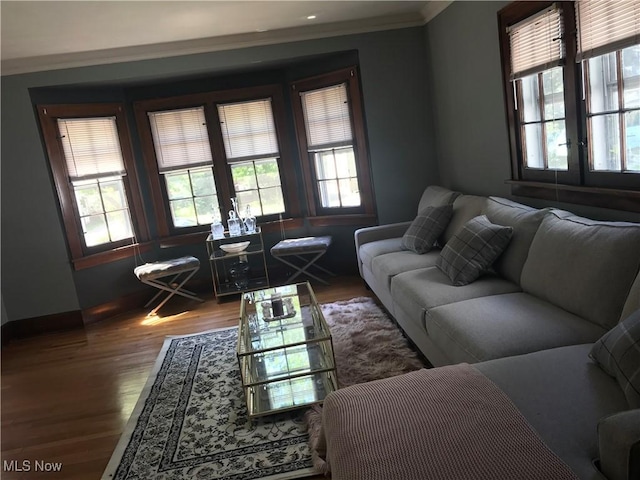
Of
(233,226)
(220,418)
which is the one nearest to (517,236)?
(220,418)

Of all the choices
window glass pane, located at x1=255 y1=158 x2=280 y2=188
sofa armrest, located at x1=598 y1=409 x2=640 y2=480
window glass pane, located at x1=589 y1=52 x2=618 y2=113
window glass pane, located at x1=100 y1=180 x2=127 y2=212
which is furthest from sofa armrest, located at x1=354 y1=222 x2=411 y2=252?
sofa armrest, located at x1=598 y1=409 x2=640 y2=480

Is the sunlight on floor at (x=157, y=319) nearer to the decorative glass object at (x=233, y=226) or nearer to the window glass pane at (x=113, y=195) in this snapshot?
the decorative glass object at (x=233, y=226)

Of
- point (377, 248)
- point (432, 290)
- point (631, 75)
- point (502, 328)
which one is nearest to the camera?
point (502, 328)

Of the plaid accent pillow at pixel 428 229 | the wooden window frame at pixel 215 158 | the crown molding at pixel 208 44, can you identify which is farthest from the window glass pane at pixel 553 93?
the wooden window frame at pixel 215 158

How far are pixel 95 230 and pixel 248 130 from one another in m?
1.88

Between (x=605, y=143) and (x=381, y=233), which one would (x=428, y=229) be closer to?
(x=381, y=233)

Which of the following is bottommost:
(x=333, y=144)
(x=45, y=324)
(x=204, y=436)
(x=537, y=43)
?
(x=204, y=436)

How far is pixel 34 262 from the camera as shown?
491 cm

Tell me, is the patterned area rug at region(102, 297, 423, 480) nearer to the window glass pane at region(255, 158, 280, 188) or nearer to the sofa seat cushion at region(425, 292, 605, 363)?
the sofa seat cushion at region(425, 292, 605, 363)

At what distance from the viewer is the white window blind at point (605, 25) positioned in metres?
2.37

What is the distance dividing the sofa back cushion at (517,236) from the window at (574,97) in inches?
11.5

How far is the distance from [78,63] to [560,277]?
14.4ft

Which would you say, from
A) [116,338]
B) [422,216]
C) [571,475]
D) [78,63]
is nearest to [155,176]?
[78,63]

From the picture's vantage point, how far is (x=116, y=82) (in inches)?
193
